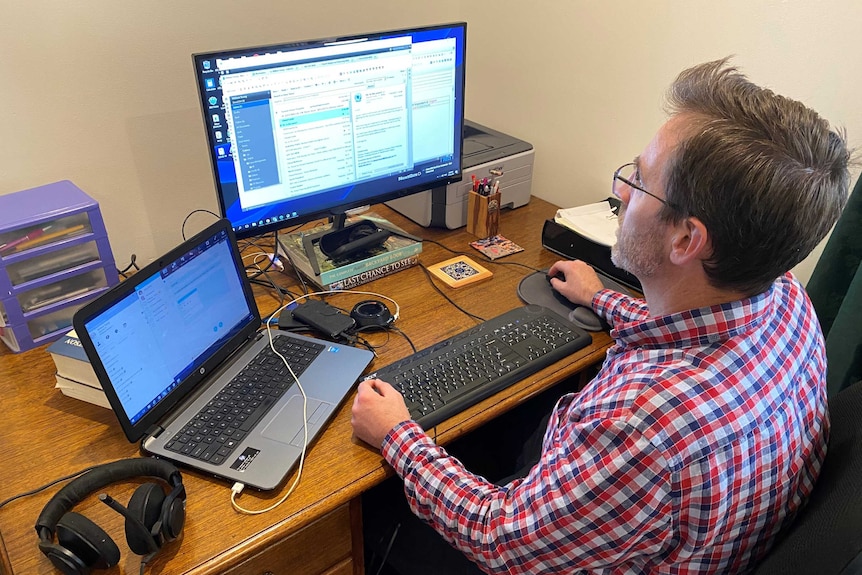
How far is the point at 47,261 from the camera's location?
48.0 inches

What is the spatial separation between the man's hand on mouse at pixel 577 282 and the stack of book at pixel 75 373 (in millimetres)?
942

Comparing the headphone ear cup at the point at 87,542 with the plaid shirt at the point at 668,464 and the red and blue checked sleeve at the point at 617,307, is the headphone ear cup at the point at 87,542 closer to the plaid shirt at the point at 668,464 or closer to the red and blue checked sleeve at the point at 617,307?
the plaid shirt at the point at 668,464

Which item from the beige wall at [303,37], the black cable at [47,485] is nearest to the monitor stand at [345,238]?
the beige wall at [303,37]

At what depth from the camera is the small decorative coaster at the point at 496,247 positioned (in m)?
1.62

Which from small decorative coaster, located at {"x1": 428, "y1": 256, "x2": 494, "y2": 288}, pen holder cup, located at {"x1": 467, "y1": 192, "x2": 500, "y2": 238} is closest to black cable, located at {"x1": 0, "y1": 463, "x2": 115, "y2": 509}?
small decorative coaster, located at {"x1": 428, "y1": 256, "x2": 494, "y2": 288}

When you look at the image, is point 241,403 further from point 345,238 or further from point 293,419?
point 345,238

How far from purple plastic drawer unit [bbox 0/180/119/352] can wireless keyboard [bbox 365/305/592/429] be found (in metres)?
0.62

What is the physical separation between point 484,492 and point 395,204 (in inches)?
40.7

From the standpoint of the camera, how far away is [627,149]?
171cm

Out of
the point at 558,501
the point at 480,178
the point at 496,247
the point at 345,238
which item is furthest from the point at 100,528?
the point at 480,178

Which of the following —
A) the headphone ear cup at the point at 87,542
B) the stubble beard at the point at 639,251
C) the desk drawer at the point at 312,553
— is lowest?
the desk drawer at the point at 312,553

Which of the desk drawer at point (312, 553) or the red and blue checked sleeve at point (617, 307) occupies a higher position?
the red and blue checked sleeve at point (617, 307)

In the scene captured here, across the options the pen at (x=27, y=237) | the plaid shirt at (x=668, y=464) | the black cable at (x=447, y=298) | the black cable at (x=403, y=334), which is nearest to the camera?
the plaid shirt at (x=668, y=464)

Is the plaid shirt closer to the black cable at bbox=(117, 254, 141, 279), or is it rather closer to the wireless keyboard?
the wireless keyboard
